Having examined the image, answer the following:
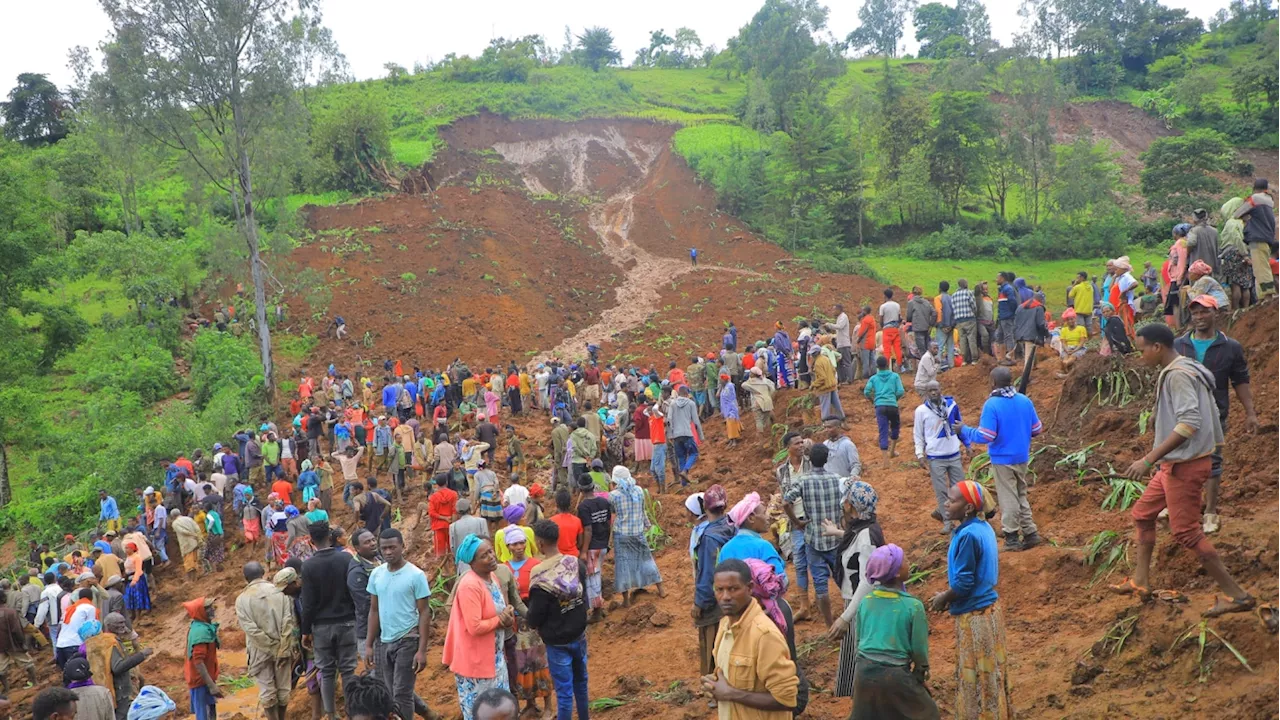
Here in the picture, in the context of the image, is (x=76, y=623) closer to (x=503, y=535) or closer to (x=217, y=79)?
(x=503, y=535)

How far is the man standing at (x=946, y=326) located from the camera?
15.3 meters

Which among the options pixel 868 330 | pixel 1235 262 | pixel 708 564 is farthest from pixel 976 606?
pixel 868 330

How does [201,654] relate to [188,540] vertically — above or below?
above

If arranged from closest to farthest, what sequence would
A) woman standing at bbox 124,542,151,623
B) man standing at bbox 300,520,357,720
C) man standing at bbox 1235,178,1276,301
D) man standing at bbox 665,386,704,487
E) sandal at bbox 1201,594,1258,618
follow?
sandal at bbox 1201,594,1258,618
man standing at bbox 300,520,357,720
man standing at bbox 1235,178,1276,301
man standing at bbox 665,386,704,487
woman standing at bbox 124,542,151,623

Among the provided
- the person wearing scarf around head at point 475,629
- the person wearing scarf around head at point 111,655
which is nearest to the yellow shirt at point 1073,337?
the person wearing scarf around head at point 475,629

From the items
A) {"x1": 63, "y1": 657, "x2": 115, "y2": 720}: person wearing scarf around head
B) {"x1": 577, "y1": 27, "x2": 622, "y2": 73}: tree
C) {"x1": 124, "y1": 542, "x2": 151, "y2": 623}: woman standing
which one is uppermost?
{"x1": 577, "y1": 27, "x2": 622, "y2": 73}: tree

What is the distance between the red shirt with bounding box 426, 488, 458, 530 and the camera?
11.0m

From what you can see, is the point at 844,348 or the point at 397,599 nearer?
the point at 397,599

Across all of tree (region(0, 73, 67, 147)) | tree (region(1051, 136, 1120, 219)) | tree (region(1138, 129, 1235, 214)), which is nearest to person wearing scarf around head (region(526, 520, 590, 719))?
tree (region(1051, 136, 1120, 219))

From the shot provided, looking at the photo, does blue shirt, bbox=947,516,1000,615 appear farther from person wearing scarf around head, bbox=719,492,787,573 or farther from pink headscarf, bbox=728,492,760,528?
pink headscarf, bbox=728,492,760,528

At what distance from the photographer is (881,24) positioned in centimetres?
10400

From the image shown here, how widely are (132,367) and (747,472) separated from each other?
863 inches

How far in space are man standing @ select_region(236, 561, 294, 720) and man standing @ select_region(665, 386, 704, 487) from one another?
23.5 feet

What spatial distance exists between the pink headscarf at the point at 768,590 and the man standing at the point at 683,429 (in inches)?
327
